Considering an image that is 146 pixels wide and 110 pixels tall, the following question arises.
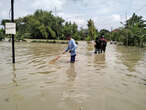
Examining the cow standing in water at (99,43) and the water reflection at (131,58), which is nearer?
the water reflection at (131,58)

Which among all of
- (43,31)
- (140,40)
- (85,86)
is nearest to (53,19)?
(43,31)

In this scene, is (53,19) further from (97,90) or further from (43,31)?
(97,90)

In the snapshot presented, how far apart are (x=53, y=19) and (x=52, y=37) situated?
6603 millimetres

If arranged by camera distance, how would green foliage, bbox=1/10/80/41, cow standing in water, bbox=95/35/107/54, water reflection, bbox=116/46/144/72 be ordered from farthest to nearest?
green foliage, bbox=1/10/80/41 → cow standing in water, bbox=95/35/107/54 → water reflection, bbox=116/46/144/72

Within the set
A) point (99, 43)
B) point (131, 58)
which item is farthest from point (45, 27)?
point (131, 58)

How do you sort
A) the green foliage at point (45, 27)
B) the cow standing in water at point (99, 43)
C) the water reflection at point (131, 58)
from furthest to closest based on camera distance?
the green foliage at point (45, 27), the cow standing in water at point (99, 43), the water reflection at point (131, 58)

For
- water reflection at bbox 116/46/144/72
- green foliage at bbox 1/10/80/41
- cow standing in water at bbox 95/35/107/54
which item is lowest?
water reflection at bbox 116/46/144/72

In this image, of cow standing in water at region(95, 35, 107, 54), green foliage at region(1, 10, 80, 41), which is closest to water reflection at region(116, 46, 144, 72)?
cow standing in water at region(95, 35, 107, 54)

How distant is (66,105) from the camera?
9.86 ft

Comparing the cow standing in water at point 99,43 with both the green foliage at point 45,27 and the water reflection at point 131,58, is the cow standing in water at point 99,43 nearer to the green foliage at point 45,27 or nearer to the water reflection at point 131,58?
the water reflection at point 131,58

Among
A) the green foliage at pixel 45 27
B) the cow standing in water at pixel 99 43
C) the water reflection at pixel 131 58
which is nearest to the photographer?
the water reflection at pixel 131 58

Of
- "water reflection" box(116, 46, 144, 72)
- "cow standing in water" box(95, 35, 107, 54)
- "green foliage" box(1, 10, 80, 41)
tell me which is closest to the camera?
"water reflection" box(116, 46, 144, 72)

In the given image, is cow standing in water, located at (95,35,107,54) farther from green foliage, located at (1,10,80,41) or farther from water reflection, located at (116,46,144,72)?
green foliage, located at (1,10,80,41)

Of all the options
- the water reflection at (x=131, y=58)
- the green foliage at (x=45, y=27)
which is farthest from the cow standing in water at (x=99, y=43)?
the green foliage at (x=45, y=27)
